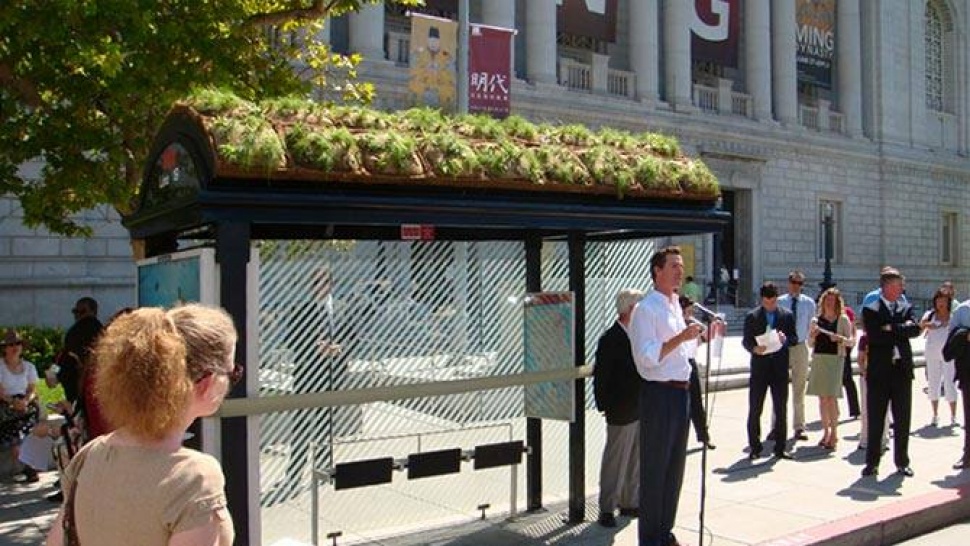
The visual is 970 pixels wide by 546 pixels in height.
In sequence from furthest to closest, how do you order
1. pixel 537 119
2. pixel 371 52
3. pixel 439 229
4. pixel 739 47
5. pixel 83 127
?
pixel 739 47 → pixel 537 119 → pixel 371 52 → pixel 83 127 → pixel 439 229

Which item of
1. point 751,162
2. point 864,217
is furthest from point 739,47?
point 864,217

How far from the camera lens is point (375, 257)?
671 centimetres

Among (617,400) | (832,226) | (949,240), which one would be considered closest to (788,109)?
(832,226)

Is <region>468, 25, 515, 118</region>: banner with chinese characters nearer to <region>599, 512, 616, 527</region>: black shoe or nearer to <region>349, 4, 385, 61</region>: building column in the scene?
<region>349, 4, 385, 61</region>: building column

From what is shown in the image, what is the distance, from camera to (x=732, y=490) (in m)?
8.99

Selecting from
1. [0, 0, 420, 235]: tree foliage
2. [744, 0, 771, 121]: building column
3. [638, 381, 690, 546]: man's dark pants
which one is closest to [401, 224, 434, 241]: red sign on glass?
[638, 381, 690, 546]: man's dark pants

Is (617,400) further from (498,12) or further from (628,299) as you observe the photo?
(498,12)

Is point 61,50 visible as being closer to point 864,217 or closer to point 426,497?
point 426,497

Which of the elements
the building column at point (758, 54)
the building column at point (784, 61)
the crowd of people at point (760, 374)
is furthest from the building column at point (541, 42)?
the crowd of people at point (760, 374)

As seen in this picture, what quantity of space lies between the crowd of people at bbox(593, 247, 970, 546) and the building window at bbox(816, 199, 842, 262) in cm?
3022

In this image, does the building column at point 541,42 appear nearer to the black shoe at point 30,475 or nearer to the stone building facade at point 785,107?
the stone building facade at point 785,107

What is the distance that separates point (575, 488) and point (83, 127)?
6.44 meters

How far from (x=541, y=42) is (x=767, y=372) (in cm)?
2561

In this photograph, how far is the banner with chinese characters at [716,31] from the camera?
131ft
